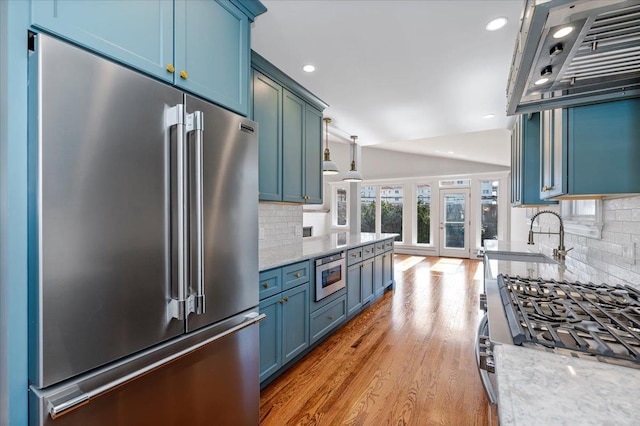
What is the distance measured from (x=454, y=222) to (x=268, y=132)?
22.9 ft

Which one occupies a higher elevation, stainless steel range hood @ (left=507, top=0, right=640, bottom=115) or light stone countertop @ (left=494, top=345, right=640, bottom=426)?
stainless steel range hood @ (left=507, top=0, right=640, bottom=115)

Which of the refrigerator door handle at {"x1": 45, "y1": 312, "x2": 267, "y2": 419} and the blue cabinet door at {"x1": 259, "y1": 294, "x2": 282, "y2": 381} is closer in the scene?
the refrigerator door handle at {"x1": 45, "y1": 312, "x2": 267, "y2": 419}

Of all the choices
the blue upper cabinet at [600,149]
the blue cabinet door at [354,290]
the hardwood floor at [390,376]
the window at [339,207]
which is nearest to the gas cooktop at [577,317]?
the blue upper cabinet at [600,149]

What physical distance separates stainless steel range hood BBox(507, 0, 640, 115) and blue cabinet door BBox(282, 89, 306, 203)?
1825 mm

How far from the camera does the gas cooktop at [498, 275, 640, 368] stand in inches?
32.6

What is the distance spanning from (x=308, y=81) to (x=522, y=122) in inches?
80.1

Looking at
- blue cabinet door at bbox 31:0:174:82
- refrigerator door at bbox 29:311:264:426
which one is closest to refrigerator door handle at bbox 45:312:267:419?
refrigerator door at bbox 29:311:264:426

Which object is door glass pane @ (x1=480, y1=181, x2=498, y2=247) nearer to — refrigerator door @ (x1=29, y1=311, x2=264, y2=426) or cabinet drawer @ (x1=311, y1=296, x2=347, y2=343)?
cabinet drawer @ (x1=311, y1=296, x2=347, y2=343)

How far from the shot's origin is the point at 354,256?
341 centimetres

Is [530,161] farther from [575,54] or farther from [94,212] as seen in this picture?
[94,212]

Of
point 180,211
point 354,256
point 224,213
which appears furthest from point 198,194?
point 354,256

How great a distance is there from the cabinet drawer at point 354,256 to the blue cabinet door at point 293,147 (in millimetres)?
800

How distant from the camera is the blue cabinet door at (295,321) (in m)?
2.23

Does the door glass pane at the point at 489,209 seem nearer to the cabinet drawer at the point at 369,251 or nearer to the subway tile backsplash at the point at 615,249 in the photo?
the cabinet drawer at the point at 369,251
